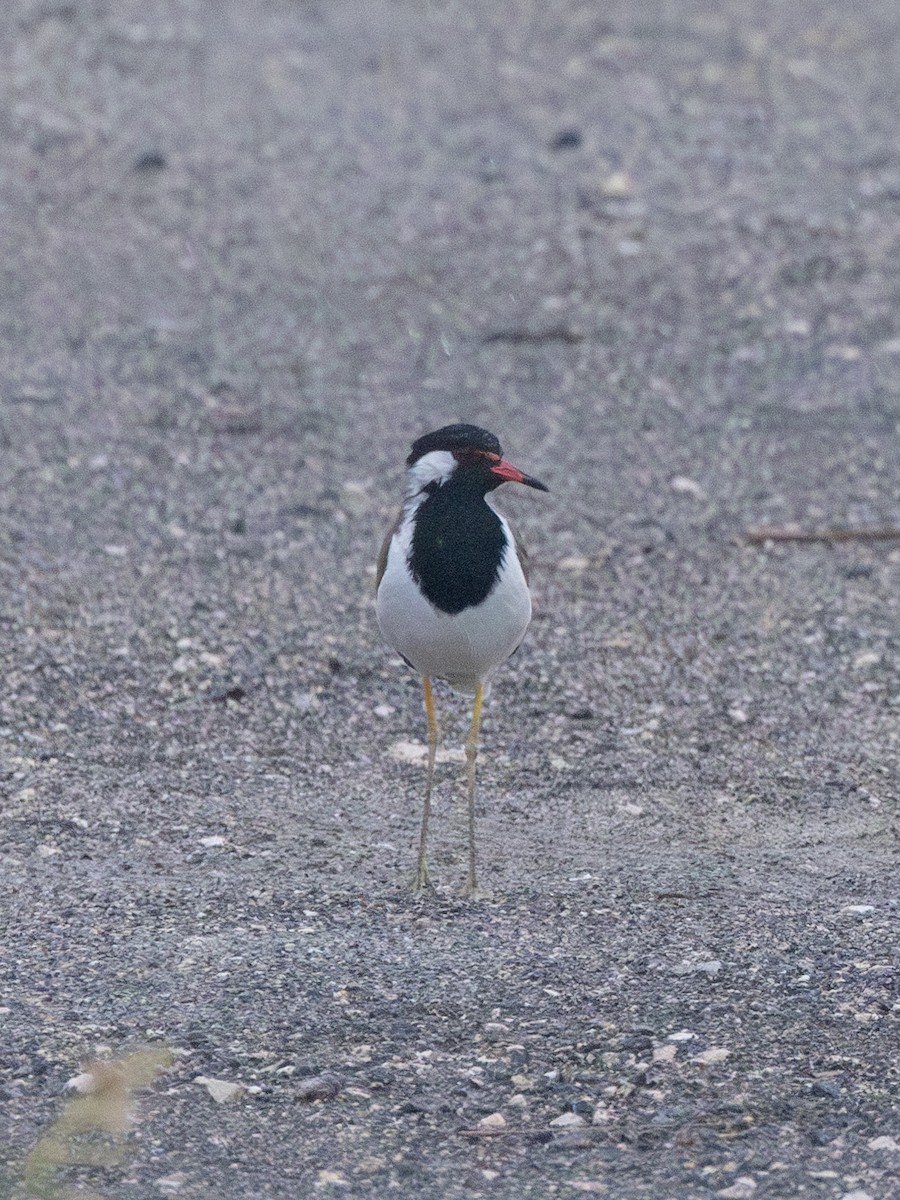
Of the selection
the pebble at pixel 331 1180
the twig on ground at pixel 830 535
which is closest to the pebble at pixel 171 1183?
the pebble at pixel 331 1180

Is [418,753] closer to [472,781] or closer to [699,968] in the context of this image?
[472,781]

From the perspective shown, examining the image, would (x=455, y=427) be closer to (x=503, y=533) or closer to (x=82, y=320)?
(x=503, y=533)

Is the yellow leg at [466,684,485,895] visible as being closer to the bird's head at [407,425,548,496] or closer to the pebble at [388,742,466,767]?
the pebble at [388,742,466,767]

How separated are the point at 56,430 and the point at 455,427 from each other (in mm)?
3701

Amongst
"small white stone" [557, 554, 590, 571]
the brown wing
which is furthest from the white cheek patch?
"small white stone" [557, 554, 590, 571]

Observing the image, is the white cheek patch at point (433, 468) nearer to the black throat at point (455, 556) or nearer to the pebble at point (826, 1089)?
the black throat at point (455, 556)

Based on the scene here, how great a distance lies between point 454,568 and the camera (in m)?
4.88

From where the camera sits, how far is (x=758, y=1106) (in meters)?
3.83

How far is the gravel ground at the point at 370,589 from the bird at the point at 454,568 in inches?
27.4

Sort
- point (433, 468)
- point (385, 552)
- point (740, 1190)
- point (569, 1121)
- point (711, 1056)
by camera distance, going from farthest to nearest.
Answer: point (385, 552) → point (433, 468) → point (711, 1056) → point (569, 1121) → point (740, 1190)

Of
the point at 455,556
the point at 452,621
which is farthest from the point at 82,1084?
the point at 455,556

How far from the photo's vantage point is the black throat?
4879 millimetres

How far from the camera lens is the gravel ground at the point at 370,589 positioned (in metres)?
3.97

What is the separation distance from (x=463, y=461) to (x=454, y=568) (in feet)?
1.07
